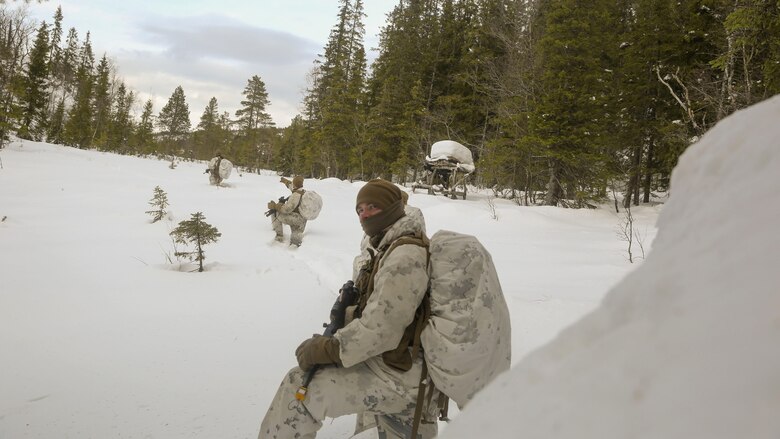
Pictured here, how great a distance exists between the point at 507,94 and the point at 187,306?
14.3 m

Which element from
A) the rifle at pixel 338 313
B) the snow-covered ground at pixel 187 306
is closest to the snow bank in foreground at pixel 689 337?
the snow-covered ground at pixel 187 306

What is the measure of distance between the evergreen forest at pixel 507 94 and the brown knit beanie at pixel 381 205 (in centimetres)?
723

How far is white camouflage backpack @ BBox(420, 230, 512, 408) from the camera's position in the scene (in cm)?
201

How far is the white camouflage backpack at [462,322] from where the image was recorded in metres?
2.01

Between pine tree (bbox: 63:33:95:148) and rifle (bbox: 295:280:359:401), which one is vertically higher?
pine tree (bbox: 63:33:95:148)

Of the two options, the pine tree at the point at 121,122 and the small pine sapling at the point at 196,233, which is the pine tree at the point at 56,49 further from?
the small pine sapling at the point at 196,233

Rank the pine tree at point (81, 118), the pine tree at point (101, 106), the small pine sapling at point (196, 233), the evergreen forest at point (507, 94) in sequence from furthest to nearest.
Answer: the pine tree at point (101, 106), the pine tree at point (81, 118), the evergreen forest at point (507, 94), the small pine sapling at point (196, 233)

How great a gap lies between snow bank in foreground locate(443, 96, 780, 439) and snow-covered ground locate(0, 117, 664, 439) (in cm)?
1

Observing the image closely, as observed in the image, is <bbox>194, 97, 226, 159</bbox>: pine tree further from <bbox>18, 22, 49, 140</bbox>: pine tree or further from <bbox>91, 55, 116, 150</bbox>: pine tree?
<bbox>18, 22, 49, 140</bbox>: pine tree

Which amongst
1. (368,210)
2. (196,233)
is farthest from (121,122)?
(368,210)

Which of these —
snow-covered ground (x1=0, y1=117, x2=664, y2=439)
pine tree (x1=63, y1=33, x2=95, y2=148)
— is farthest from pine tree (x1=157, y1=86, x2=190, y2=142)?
snow-covered ground (x1=0, y1=117, x2=664, y2=439)

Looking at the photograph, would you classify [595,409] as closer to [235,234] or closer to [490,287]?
[490,287]

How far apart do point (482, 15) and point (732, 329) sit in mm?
23504

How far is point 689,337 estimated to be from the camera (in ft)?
1.65
